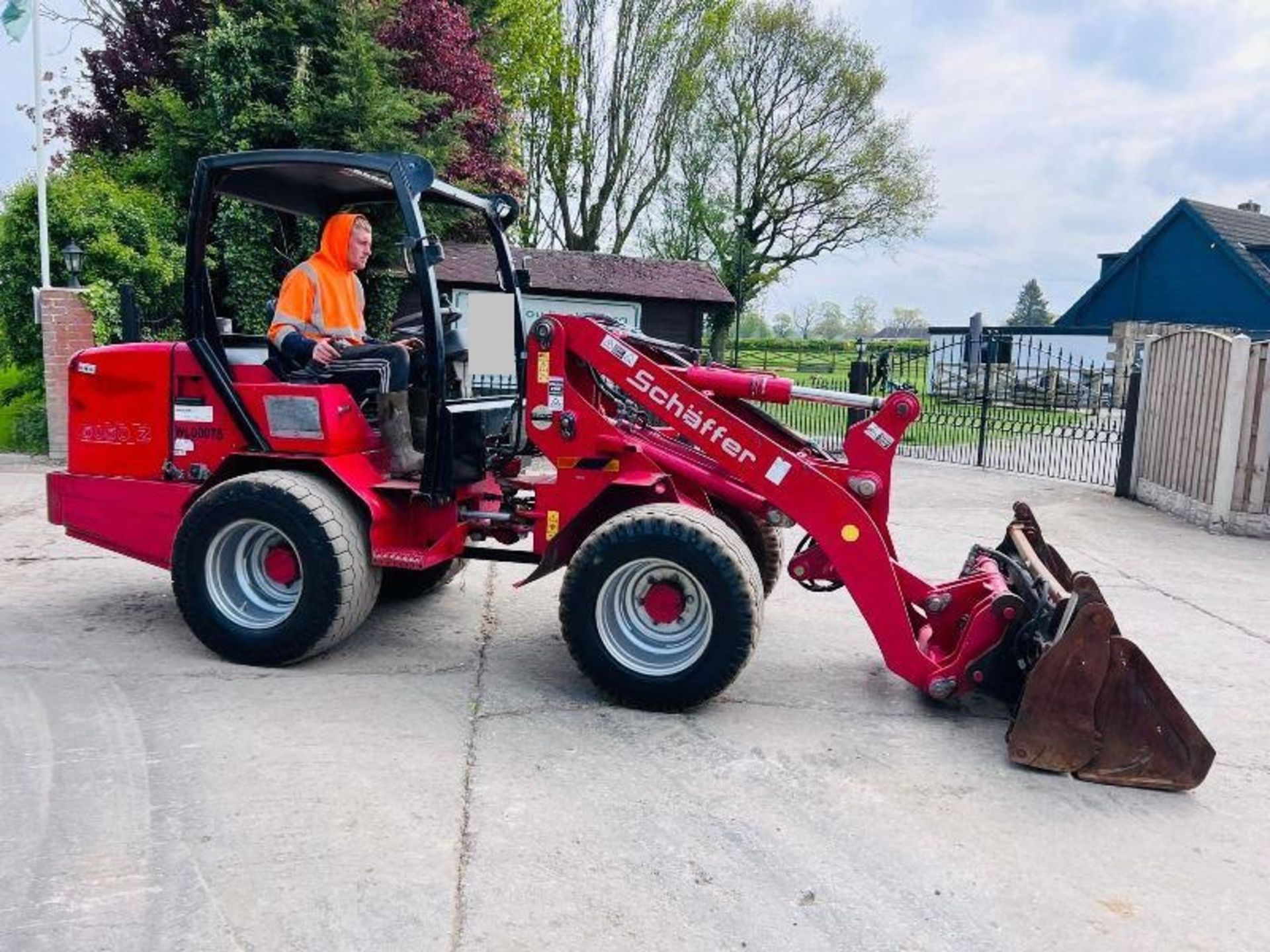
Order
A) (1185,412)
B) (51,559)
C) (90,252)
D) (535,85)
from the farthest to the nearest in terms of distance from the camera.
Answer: (535,85), (90,252), (1185,412), (51,559)

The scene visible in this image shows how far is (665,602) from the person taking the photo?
445 cm

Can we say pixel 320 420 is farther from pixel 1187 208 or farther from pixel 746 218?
pixel 1187 208

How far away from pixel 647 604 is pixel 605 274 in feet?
41.7

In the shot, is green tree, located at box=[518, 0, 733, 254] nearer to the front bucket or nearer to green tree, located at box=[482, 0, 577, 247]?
green tree, located at box=[482, 0, 577, 247]

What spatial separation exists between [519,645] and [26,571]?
12.0ft

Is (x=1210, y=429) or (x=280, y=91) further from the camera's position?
(x=280, y=91)

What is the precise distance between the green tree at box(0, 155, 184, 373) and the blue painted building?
28235 mm

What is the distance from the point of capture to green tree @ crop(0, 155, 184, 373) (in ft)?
40.8

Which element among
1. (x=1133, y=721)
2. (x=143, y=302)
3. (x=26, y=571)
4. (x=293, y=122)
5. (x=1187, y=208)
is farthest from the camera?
(x=1187, y=208)

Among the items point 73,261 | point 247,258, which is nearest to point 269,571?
point 73,261

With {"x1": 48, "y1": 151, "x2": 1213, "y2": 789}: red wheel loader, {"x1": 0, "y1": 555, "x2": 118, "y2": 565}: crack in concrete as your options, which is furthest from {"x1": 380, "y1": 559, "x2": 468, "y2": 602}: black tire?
{"x1": 0, "y1": 555, "x2": 118, "y2": 565}: crack in concrete

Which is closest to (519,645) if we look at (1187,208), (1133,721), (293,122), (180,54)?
(1133,721)

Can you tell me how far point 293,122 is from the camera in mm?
13844

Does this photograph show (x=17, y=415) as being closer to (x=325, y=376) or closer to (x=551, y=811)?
(x=325, y=376)
